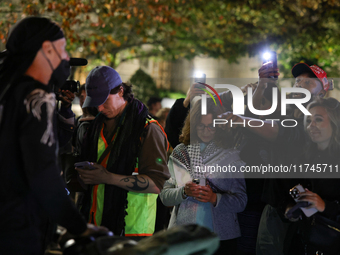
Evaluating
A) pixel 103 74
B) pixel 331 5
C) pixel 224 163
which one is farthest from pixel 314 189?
pixel 331 5

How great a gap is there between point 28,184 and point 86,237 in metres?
0.38

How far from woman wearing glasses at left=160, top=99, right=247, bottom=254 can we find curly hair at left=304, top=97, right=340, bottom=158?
1.86ft

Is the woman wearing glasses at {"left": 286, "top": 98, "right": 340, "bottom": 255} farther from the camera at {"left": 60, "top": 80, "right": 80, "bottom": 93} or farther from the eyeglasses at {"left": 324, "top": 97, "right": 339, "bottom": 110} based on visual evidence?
the camera at {"left": 60, "top": 80, "right": 80, "bottom": 93}

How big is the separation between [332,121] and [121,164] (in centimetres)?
165

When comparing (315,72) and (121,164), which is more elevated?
(315,72)

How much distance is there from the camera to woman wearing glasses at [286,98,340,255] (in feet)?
9.32

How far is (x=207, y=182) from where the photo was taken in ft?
10.6

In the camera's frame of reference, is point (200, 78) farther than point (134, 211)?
Yes

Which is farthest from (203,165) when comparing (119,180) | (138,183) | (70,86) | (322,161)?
(70,86)

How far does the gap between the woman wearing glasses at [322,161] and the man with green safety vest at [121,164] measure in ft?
3.67

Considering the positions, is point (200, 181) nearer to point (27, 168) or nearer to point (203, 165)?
point (203, 165)

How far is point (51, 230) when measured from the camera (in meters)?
2.08

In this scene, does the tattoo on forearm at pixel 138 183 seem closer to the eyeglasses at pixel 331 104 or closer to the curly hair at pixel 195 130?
the curly hair at pixel 195 130

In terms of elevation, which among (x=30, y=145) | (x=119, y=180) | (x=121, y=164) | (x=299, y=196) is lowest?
(x=299, y=196)
